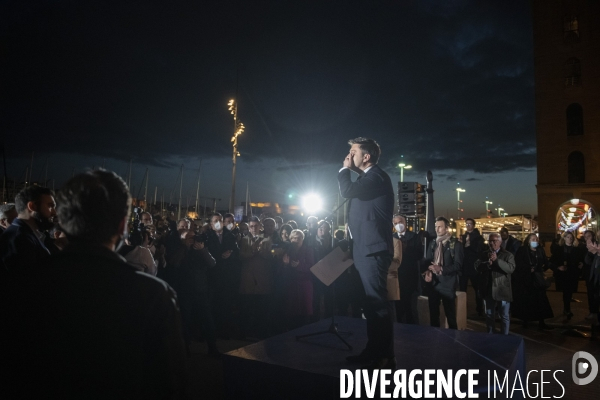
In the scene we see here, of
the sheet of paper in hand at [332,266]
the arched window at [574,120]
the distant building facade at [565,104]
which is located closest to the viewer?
the sheet of paper in hand at [332,266]

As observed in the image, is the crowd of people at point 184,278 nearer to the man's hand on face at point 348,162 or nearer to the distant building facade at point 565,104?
the man's hand on face at point 348,162

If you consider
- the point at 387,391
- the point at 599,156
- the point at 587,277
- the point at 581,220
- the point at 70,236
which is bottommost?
the point at 387,391

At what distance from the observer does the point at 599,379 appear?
5.78 m

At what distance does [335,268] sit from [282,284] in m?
3.98

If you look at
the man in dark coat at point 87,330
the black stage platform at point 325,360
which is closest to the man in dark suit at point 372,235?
the black stage platform at point 325,360

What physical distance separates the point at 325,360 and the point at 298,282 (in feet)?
13.0

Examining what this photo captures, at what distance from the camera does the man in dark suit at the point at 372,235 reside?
3.71 m

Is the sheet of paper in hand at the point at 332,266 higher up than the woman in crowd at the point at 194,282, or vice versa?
the sheet of paper in hand at the point at 332,266

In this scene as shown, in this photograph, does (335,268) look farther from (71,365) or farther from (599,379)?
(599,379)

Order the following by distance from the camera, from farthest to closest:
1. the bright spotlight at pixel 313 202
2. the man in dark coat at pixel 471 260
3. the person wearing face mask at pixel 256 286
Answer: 1. the bright spotlight at pixel 313 202
2. the man in dark coat at pixel 471 260
3. the person wearing face mask at pixel 256 286

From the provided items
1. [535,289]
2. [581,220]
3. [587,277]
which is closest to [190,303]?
[535,289]

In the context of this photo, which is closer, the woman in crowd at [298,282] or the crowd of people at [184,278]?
the crowd of people at [184,278]

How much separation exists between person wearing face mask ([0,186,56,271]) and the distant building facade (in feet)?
99.4

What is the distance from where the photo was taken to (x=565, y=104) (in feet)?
91.4
